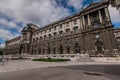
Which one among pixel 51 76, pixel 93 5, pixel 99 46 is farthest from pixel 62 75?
pixel 93 5

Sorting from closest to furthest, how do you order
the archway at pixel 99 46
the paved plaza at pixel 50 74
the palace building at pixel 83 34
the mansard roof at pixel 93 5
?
1. the paved plaza at pixel 50 74
2. the palace building at pixel 83 34
3. the archway at pixel 99 46
4. the mansard roof at pixel 93 5

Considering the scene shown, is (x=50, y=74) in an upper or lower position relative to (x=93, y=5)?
lower

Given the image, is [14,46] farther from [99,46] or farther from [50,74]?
[50,74]

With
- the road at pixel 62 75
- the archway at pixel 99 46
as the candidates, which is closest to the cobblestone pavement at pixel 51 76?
the road at pixel 62 75

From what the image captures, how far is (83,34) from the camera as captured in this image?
35.2m

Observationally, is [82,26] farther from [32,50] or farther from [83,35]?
[32,50]

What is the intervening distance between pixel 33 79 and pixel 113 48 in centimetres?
2837

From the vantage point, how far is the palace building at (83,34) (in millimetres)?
30000

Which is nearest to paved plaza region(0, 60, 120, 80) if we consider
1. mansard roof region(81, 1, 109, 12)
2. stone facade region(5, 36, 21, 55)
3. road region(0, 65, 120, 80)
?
road region(0, 65, 120, 80)

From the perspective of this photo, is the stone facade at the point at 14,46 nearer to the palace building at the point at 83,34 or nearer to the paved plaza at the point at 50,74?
the palace building at the point at 83,34

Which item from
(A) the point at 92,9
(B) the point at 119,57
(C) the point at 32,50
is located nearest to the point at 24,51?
(C) the point at 32,50

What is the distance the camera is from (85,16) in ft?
123

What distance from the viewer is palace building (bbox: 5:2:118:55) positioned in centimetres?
3000

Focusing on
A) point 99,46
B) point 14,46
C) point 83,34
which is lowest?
point 99,46
